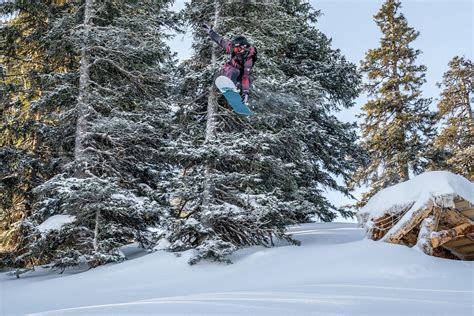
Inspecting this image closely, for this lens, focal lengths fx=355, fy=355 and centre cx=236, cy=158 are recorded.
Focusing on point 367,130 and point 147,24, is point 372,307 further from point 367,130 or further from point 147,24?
point 367,130

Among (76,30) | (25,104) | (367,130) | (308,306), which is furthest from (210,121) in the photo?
(367,130)

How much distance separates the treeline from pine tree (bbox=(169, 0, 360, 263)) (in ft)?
0.13

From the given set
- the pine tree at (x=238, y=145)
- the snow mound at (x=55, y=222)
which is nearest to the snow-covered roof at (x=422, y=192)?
the pine tree at (x=238, y=145)

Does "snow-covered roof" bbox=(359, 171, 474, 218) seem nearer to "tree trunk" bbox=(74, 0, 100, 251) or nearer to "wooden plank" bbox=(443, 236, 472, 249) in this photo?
"wooden plank" bbox=(443, 236, 472, 249)

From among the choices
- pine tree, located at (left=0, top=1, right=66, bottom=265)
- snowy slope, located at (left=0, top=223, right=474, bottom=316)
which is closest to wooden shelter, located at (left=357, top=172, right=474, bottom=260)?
snowy slope, located at (left=0, top=223, right=474, bottom=316)

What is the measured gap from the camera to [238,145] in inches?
335

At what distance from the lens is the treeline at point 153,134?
27.1ft

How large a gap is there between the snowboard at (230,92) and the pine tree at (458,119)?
1311 cm

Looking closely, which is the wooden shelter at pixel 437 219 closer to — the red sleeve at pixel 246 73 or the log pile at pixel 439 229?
the log pile at pixel 439 229

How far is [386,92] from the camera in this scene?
1784cm

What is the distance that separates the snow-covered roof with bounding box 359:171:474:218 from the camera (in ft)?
20.8

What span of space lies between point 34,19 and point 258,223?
1060 cm

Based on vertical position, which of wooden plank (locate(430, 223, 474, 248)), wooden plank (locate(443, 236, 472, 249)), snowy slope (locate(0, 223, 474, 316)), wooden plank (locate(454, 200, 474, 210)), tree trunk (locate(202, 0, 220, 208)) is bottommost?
snowy slope (locate(0, 223, 474, 316))

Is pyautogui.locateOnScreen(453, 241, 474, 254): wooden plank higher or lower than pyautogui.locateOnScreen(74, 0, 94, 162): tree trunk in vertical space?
lower
